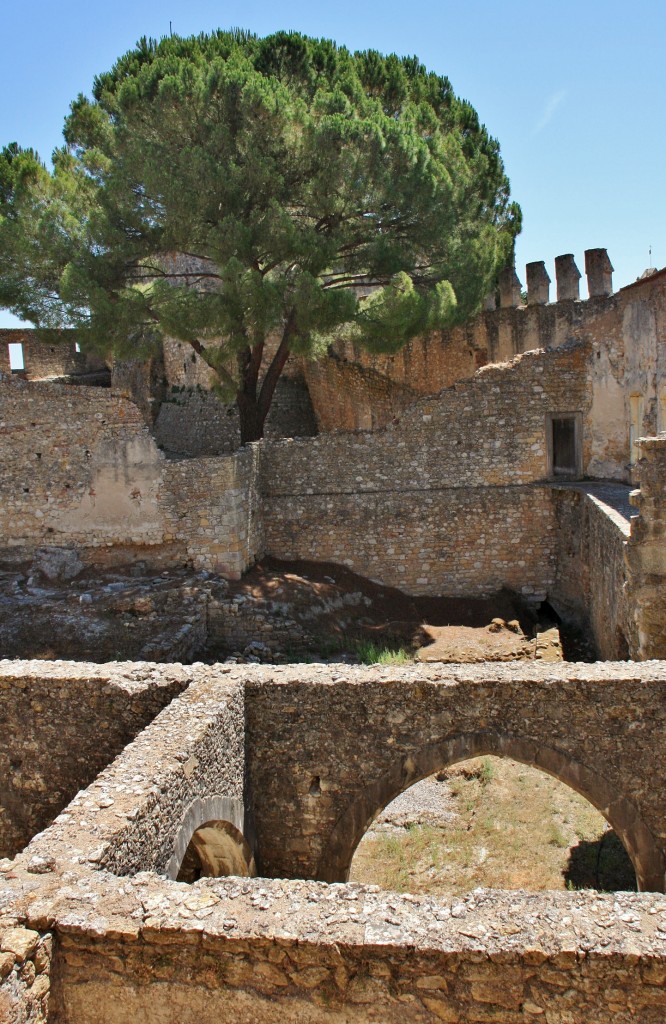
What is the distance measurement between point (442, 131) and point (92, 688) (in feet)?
45.8

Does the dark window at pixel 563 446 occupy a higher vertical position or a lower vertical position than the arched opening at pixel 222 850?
higher

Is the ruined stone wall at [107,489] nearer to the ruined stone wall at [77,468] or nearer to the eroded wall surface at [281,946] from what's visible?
the ruined stone wall at [77,468]

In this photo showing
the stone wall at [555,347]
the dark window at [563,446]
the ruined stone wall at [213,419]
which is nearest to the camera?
the stone wall at [555,347]

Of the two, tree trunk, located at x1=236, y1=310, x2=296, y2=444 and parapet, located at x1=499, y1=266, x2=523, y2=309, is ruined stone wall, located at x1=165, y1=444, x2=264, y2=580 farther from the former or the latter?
parapet, located at x1=499, y1=266, x2=523, y2=309

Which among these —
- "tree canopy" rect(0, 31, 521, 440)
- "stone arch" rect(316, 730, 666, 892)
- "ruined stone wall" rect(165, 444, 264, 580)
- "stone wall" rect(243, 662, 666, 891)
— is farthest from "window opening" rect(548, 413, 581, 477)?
"stone arch" rect(316, 730, 666, 892)

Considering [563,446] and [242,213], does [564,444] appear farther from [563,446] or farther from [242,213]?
[242,213]

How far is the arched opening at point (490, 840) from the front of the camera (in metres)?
7.87

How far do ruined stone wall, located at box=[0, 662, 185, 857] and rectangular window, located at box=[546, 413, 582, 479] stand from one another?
8.55 m

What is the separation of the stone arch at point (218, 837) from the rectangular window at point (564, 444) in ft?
29.0

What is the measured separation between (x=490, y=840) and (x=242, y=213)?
33.8ft

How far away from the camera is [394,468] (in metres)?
13.8

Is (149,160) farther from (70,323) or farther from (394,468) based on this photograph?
(394,468)

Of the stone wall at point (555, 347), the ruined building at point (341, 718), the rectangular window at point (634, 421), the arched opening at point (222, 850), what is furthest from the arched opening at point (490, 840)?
the rectangular window at point (634, 421)

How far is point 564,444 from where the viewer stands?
15.0m
